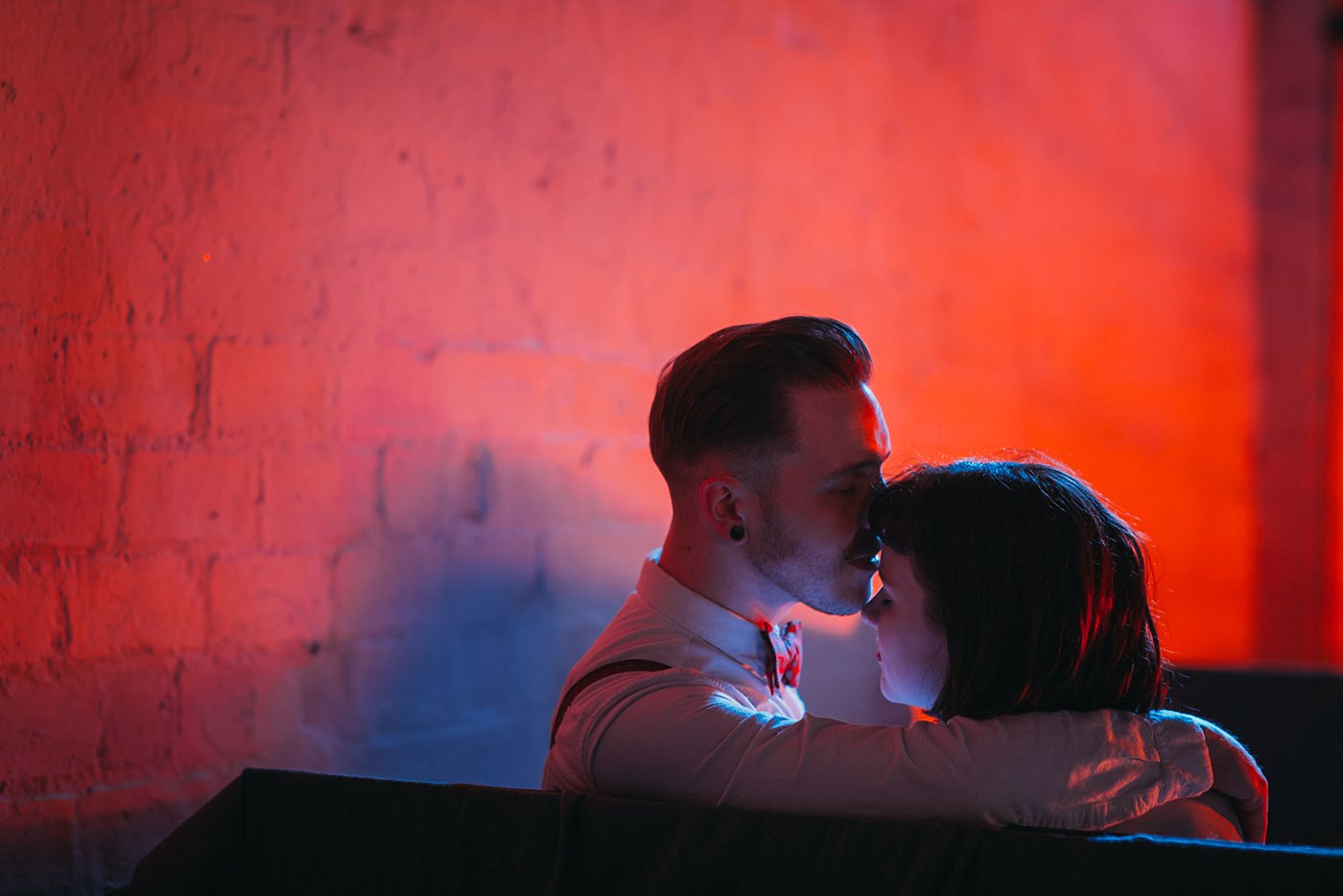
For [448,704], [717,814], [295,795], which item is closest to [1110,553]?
[717,814]

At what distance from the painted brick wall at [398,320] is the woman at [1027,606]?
2.72ft

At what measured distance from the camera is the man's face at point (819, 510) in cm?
174

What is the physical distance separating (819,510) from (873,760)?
494 millimetres

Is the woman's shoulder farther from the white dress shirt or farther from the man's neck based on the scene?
the man's neck

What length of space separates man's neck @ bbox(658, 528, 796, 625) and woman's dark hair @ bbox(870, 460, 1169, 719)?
33 cm

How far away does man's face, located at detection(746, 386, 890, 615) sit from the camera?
1737 millimetres

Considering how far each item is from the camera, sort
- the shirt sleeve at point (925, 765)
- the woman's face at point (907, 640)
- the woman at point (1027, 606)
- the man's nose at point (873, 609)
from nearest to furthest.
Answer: the shirt sleeve at point (925, 765) < the woman at point (1027, 606) < the woman's face at point (907, 640) < the man's nose at point (873, 609)

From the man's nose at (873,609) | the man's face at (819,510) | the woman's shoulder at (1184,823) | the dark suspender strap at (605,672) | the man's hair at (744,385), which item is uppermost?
the man's hair at (744,385)

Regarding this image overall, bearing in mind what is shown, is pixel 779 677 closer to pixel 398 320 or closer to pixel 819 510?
pixel 819 510

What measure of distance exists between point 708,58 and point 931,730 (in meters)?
1.57

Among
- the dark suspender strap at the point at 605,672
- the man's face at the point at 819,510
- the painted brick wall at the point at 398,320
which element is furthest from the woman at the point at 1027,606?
the painted brick wall at the point at 398,320

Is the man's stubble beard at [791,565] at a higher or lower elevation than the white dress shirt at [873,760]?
higher

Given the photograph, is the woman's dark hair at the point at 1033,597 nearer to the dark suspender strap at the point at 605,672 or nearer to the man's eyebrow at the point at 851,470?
the man's eyebrow at the point at 851,470

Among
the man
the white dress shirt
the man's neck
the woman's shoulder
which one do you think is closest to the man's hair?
the man
